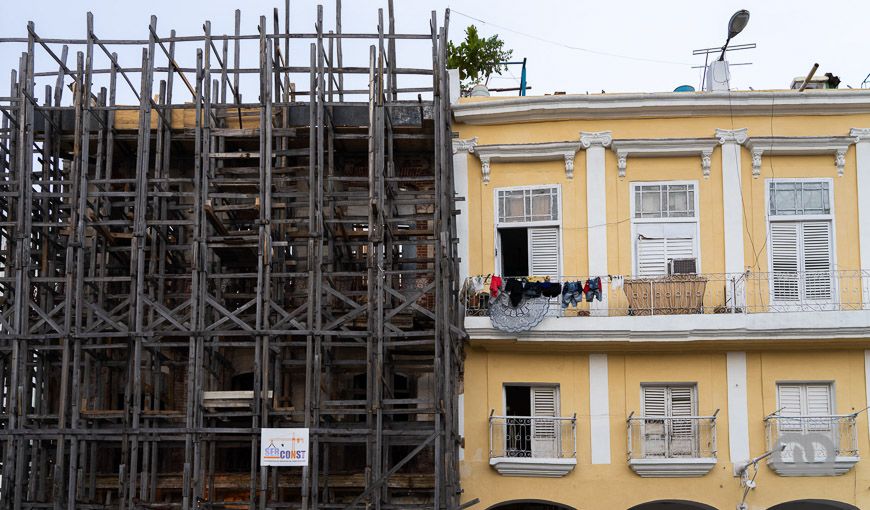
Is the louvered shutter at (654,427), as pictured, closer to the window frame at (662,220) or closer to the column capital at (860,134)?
the window frame at (662,220)

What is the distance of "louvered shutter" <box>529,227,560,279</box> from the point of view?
25.4m

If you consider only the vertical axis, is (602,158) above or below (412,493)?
above

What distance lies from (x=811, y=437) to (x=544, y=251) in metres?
6.32

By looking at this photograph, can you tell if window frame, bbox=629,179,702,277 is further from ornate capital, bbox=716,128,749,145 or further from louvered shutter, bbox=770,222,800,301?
louvered shutter, bbox=770,222,800,301

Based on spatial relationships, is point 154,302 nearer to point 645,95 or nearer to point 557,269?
point 557,269

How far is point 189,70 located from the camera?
25312mm

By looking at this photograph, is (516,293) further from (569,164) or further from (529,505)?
(529,505)

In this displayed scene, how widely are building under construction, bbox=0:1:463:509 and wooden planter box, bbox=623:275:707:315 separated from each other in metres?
3.58

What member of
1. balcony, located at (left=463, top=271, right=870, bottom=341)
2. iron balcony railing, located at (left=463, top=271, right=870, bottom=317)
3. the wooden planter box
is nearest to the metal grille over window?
balcony, located at (left=463, top=271, right=870, bottom=341)

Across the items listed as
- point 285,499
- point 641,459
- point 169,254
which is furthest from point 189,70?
point 641,459

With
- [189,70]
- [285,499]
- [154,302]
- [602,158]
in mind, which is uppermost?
[189,70]

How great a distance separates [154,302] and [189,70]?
4.98 metres

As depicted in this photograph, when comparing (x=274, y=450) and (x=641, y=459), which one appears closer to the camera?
(x=274, y=450)

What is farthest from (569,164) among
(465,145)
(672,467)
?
(672,467)
